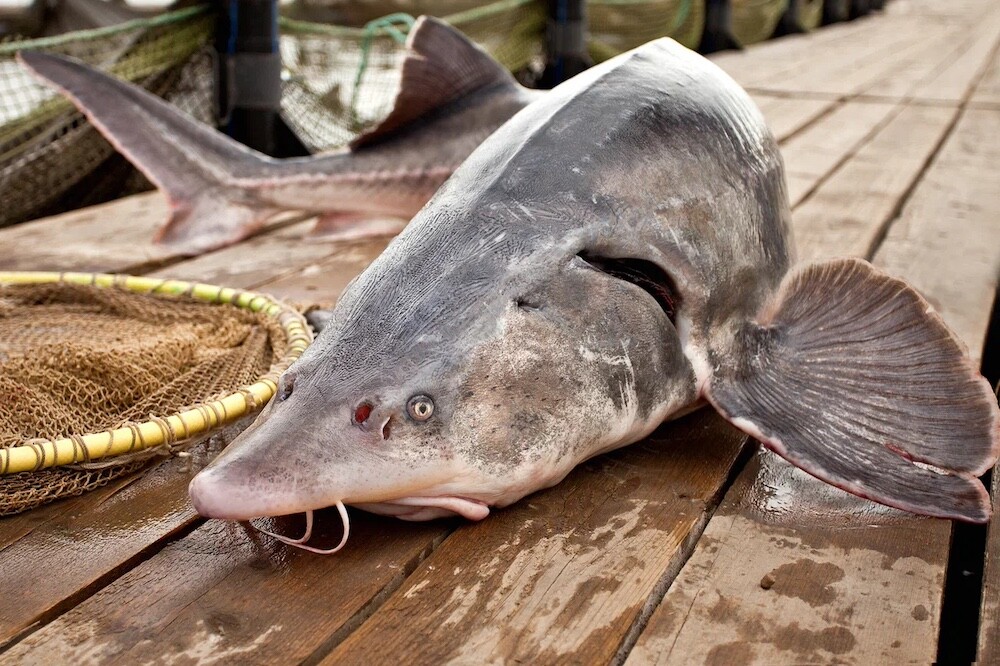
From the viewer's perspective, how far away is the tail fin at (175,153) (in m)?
3.01

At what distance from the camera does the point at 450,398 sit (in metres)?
1.51

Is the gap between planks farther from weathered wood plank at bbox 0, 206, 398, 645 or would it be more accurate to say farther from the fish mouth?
weathered wood plank at bbox 0, 206, 398, 645

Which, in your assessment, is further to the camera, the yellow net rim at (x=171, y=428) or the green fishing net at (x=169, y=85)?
the green fishing net at (x=169, y=85)

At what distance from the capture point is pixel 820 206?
391cm

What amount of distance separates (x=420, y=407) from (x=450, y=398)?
0.15ft

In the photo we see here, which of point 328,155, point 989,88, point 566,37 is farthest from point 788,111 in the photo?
point 328,155

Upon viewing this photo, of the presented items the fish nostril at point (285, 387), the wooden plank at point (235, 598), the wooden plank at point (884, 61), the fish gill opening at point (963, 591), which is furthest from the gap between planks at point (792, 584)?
the wooden plank at point (884, 61)

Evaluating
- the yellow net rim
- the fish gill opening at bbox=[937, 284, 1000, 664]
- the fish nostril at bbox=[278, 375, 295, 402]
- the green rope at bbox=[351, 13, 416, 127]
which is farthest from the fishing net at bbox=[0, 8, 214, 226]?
the fish gill opening at bbox=[937, 284, 1000, 664]

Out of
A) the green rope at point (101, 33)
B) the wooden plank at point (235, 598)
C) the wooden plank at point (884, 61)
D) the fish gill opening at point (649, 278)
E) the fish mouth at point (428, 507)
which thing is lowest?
the wooden plank at point (884, 61)

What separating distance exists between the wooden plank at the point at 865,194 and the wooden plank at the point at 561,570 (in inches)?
39.4

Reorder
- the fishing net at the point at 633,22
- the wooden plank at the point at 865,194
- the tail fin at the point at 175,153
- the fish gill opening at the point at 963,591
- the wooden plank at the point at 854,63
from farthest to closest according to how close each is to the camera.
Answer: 1. the fishing net at the point at 633,22
2. the wooden plank at the point at 854,63
3. the wooden plank at the point at 865,194
4. the tail fin at the point at 175,153
5. the fish gill opening at the point at 963,591

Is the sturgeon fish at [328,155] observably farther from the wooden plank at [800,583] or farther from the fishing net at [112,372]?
the wooden plank at [800,583]

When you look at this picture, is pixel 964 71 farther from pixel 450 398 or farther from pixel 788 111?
pixel 450 398

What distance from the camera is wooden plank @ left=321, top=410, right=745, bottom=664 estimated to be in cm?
133
